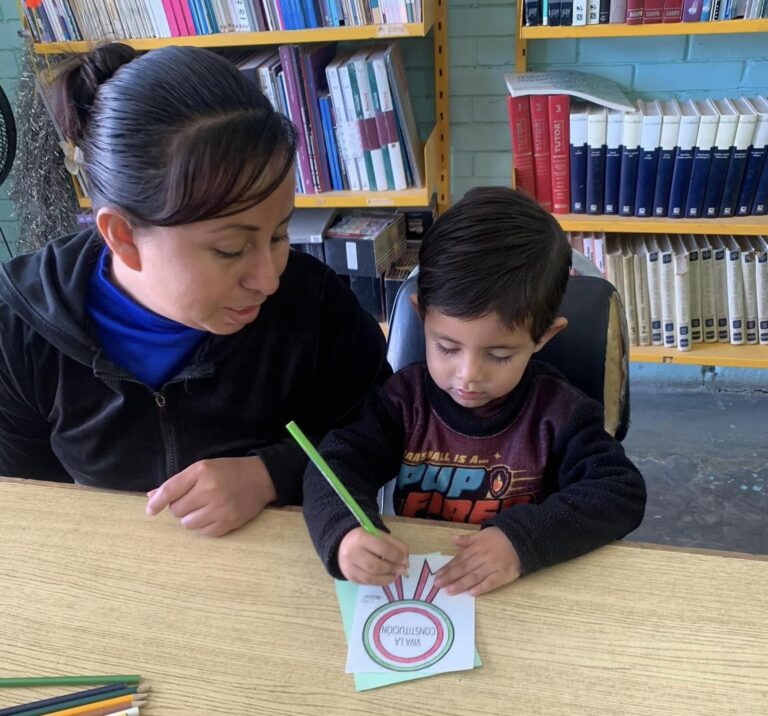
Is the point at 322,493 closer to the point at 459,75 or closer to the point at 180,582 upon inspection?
the point at 180,582

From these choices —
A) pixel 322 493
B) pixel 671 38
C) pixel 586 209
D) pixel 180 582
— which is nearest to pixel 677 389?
pixel 586 209

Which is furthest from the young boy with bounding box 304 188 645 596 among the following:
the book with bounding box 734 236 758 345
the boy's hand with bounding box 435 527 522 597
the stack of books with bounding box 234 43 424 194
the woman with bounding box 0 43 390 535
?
the book with bounding box 734 236 758 345

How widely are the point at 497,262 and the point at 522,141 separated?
49.7 inches

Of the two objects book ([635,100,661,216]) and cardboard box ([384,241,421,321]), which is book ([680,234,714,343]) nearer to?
book ([635,100,661,216])

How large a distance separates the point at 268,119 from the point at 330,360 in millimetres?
390

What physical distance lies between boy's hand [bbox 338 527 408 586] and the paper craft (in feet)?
0.04

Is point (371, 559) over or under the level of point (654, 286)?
over

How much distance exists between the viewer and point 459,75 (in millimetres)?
2225

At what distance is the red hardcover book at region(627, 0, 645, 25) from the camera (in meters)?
1.82

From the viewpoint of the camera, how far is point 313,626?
73 centimetres

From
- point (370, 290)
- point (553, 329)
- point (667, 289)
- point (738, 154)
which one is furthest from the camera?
point (370, 290)

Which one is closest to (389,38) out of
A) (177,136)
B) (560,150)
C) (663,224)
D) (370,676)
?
(560,150)

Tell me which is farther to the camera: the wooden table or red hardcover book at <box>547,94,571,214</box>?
red hardcover book at <box>547,94,571,214</box>

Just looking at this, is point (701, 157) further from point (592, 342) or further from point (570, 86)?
point (592, 342)
